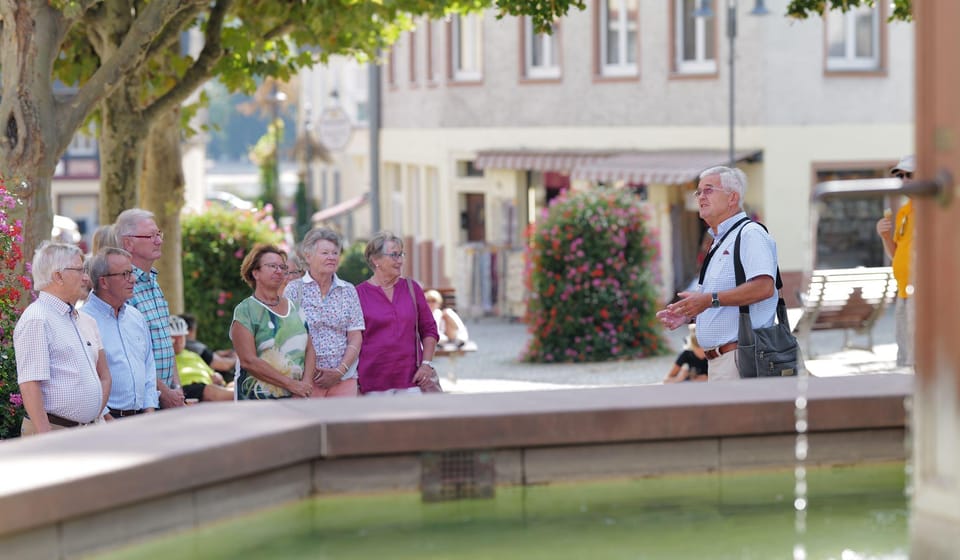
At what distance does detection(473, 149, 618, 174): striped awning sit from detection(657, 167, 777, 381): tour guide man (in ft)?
76.4

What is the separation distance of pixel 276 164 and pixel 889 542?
189ft

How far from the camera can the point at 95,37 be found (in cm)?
1442

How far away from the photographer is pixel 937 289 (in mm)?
5031

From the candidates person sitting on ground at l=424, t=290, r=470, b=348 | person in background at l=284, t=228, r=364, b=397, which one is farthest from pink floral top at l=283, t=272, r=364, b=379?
person sitting on ground at l=424, t=290, r=470, b=348

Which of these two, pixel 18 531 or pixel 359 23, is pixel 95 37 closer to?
pixel 359 23

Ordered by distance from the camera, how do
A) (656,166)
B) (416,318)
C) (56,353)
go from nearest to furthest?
(56,353), (416,318), (656,166)

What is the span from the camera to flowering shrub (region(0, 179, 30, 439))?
9227mm

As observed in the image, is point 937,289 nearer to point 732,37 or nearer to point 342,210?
point 732,37

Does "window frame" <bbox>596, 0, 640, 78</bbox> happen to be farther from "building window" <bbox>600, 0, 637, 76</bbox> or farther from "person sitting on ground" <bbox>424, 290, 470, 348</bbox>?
"person sitting on ground" <bbox>424, 290, 470, 348</bbox>

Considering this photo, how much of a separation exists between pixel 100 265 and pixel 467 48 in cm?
3012

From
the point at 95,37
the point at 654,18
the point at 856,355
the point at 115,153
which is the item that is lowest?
the point at 856,355

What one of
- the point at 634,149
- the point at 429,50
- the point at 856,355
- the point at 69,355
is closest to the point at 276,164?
the point at 429,50

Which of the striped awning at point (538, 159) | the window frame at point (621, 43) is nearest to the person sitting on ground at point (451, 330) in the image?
the striped awning at point (538, 159)

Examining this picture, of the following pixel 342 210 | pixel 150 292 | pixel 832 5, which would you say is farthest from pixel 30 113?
pixel 342 210
